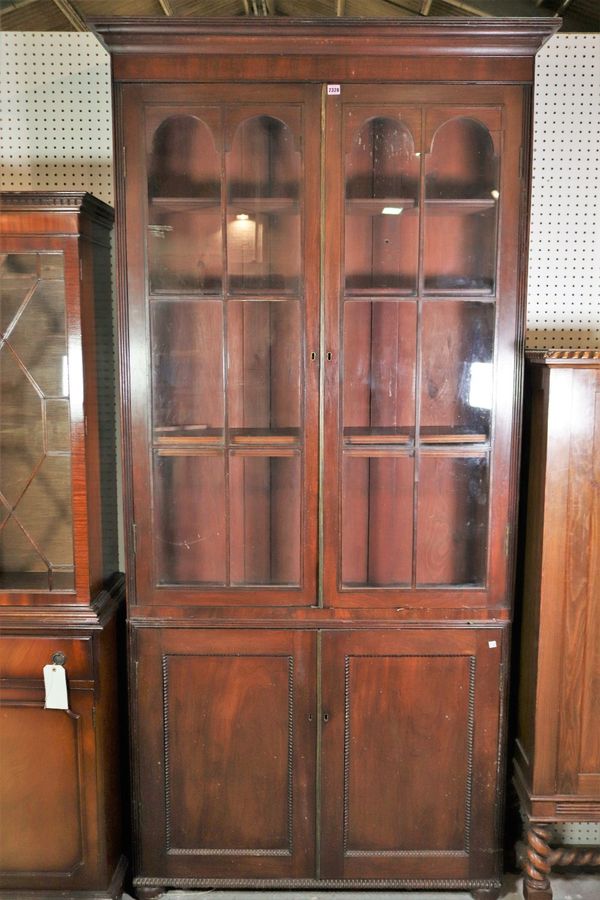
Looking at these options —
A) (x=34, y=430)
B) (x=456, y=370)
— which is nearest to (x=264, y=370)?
(x=456, y=370)

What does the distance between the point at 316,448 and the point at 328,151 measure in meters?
0.74

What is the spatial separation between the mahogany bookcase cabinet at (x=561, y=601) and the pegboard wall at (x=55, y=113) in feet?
4.64

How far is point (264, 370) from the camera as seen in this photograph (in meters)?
1.78

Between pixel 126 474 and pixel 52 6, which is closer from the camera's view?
pixel 126 474

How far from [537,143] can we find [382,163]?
596 millimetres

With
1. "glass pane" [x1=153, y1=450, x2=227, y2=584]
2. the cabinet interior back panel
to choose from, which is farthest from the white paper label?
the cabinet interior back panel

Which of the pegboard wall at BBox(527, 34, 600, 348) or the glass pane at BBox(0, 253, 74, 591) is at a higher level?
the pegboard wall at BBox(527, 34, 600, 348)

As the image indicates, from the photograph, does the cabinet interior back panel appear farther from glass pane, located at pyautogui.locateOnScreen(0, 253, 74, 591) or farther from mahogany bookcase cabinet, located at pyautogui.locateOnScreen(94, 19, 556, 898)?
glass pane, located at pyautogui.locateOnScreen(0, 253, 74, 591)

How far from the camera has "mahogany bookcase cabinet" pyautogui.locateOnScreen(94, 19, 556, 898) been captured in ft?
5.42

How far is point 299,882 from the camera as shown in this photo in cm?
183

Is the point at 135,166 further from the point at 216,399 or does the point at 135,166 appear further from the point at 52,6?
the point at 52,6

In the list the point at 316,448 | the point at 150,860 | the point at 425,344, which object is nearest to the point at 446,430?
the point at 425,344

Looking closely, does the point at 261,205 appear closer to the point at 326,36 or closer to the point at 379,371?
the point at 326,36

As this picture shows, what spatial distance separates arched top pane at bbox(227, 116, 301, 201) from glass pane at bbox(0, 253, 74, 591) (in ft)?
1.67
